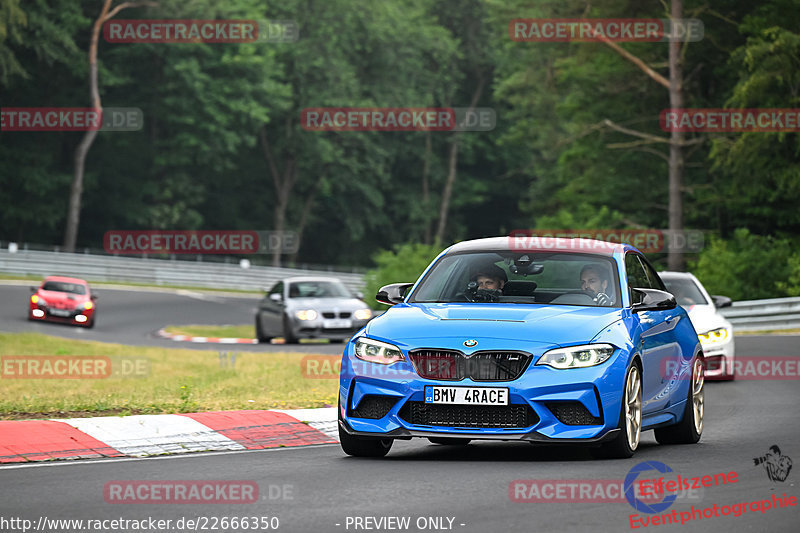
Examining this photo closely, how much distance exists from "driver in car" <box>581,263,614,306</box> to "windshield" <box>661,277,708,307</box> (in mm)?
8813

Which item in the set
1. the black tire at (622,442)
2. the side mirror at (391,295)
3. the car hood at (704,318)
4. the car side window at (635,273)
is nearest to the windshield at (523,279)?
the side mirror at (391,295)

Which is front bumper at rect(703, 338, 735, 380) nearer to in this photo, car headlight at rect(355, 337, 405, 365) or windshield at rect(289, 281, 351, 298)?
car headlight at rect(355, 337, 405, 365)

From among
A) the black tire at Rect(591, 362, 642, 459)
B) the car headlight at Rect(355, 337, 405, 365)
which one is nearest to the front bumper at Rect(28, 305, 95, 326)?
the car headlight at Rect(355, 337, 405, 365)

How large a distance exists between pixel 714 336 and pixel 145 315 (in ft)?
94.9

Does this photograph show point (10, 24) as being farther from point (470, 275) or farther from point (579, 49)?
point (470, 275)

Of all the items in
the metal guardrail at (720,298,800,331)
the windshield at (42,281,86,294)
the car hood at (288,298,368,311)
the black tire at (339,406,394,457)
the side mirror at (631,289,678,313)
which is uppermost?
the side mirror at (631,289,678,313)

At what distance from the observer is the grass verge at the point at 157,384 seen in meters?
13.8

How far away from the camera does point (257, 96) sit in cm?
7719

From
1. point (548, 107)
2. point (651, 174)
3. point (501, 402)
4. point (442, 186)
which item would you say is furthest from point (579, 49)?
point (442, 186)

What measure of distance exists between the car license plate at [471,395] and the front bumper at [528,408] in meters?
0.04

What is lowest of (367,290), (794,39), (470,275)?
(367,290)

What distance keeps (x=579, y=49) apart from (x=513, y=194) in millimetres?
51086

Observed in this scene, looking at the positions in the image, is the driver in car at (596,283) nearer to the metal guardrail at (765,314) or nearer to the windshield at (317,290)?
the windshield at (317,290)

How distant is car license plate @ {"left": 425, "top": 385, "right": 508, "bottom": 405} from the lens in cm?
991
